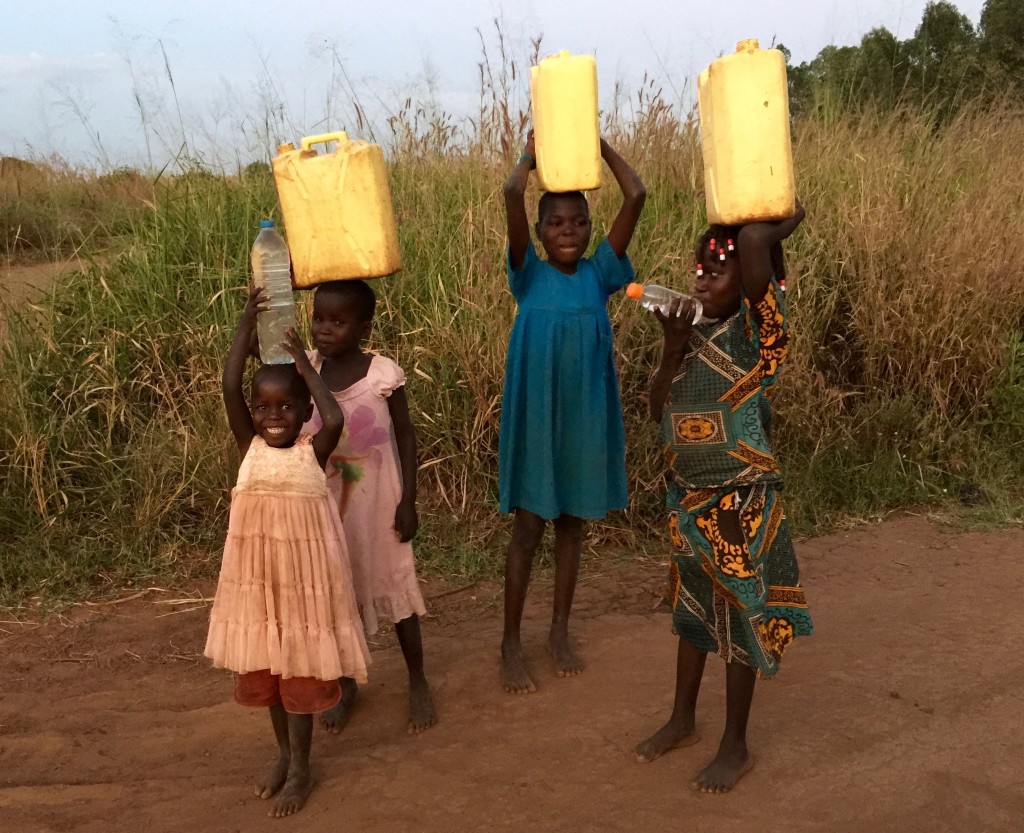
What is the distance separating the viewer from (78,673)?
3.01m

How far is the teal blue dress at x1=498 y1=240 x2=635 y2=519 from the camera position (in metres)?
2.67

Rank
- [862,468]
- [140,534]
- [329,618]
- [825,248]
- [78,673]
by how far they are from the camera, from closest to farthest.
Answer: [329,618] < [78,673] < [140,534] < [862,468] < [825,248]

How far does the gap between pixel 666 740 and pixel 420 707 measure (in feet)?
2.29

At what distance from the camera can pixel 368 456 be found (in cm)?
246

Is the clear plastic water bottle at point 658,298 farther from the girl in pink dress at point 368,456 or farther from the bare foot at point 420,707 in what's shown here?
the bare foot at point 420,707

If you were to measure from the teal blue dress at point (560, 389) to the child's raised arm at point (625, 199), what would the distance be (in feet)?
0.14

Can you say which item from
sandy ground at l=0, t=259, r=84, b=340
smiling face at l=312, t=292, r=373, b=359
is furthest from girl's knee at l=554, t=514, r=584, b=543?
sandy ground at l=0, t=259, r=84, b=340

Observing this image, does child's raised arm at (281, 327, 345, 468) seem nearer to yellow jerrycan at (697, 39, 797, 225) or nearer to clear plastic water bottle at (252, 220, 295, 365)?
clear plastic water bottle at (252, 220, 295, 365)

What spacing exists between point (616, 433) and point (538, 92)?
100 cm

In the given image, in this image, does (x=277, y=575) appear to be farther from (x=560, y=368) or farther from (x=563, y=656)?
(x=563, y=656)

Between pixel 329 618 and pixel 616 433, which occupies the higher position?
pixel 616 433

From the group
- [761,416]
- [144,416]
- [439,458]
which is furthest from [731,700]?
[144,416]

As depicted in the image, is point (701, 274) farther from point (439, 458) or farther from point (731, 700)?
point (439, 458)

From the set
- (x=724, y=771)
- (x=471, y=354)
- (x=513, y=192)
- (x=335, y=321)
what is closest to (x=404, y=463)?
(x=335, y=321)
